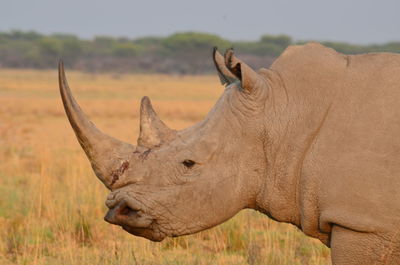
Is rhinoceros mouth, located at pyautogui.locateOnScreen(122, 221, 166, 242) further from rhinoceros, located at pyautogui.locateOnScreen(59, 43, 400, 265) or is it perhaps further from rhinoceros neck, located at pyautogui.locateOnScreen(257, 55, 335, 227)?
rhinoceros neck, located at pyautogui.locateOnScreen(257, 55, 335, 227)

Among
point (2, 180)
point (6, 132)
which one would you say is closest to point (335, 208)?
point (2, 180)

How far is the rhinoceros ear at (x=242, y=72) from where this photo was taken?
3.71 m

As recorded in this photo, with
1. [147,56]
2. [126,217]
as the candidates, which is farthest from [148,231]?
[147,56]

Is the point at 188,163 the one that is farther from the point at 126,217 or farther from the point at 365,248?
the point at 365,248

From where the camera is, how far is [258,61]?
63219 mm

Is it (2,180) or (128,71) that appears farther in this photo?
(128,71)

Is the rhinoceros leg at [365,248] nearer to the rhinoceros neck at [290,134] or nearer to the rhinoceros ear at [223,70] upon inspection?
the rhinoceros neck at [290,134]

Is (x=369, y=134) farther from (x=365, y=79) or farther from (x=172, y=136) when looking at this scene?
(x=172, y=136)

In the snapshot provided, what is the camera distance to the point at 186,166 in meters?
3.84

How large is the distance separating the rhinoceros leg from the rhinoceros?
4cm

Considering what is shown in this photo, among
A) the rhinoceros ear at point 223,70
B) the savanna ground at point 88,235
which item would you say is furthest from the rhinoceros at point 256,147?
the savanna ground at point 88,235

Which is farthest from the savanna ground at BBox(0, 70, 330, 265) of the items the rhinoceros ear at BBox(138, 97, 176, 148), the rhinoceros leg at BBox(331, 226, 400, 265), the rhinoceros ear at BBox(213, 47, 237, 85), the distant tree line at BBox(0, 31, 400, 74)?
the distant tree line at BBox(0, 31, 400, 74)

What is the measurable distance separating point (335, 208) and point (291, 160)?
36 cm

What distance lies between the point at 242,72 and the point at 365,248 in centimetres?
96
